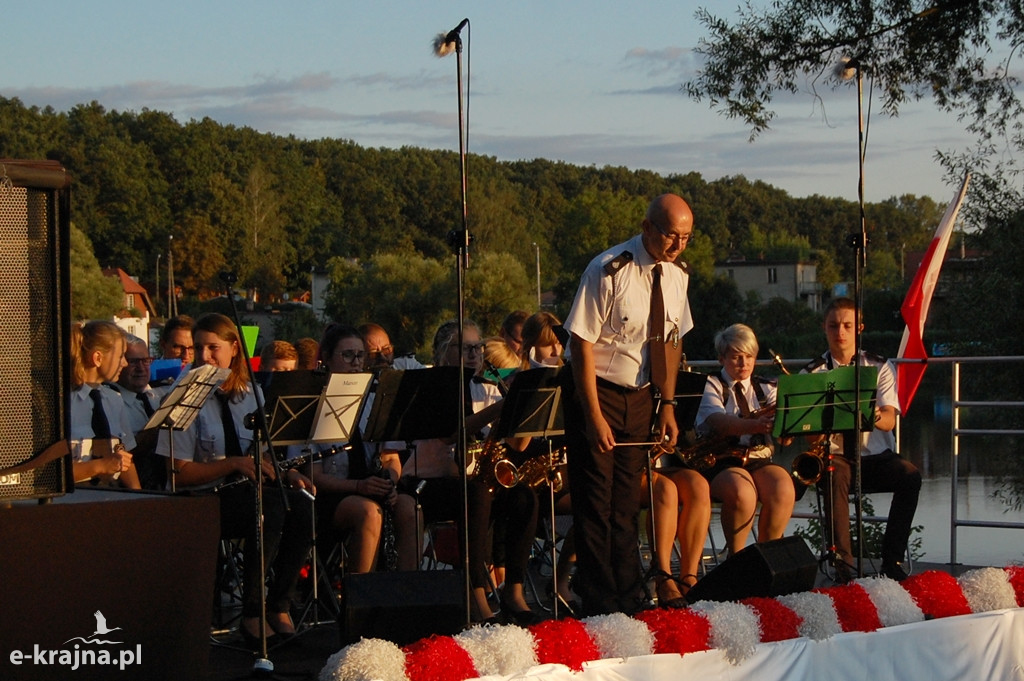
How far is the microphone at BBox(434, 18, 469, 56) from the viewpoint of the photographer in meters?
4.70

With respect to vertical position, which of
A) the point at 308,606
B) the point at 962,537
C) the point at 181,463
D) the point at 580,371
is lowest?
the point at 962,537

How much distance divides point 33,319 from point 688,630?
2.36 metres

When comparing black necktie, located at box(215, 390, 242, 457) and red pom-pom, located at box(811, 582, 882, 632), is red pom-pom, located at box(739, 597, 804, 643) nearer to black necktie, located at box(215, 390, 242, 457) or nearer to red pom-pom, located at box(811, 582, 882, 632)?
red pom-pom, located at box(811, 582, 882, 632)

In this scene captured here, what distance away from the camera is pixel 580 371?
525 centimetres

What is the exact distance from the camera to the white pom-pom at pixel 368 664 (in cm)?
362

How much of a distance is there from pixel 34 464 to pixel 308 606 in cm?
295

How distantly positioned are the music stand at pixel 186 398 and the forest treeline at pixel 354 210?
51926mm

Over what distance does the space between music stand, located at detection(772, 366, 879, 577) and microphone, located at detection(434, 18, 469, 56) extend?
235cm

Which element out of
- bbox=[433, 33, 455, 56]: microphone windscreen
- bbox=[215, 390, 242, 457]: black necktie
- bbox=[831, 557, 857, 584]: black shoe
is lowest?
bbox=[831, 557, 857, 584]: black shoe

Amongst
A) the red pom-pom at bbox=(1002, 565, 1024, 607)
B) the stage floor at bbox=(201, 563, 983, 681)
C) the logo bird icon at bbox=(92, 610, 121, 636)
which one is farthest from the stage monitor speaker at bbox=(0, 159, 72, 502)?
the red pom-pom at bbox=(1002, 565, 1024, 607)

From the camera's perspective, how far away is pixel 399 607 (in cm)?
441

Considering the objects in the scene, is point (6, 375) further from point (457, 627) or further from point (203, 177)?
point (203, 177)

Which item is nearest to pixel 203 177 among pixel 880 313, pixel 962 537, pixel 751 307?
pixel 751 307

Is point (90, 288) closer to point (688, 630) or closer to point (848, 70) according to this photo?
point (848, 70)
